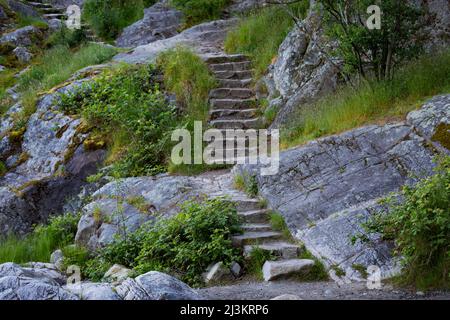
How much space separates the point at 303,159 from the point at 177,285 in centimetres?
375

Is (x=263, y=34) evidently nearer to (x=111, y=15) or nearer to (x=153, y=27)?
(x=153, y=27)

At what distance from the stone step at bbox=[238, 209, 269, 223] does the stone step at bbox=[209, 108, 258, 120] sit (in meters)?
4.01

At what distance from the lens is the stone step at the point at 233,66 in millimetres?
13544

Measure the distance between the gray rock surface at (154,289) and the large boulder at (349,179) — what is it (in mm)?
2188

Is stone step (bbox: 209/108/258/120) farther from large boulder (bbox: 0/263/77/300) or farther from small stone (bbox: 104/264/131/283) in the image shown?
Answer: large boulder (bbox: 0/263/77/300)

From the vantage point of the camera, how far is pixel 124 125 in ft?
37.8

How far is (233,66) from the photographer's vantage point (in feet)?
44.9

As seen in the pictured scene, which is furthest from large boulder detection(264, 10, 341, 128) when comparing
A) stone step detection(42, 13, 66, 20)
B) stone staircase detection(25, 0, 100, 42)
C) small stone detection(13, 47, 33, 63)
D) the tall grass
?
stone step detection(42, 13, 66, 20)

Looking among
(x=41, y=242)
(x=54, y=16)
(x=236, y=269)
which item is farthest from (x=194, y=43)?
(x=236, y=269)

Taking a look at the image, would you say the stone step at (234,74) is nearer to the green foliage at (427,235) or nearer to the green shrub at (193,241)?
the green shrub at (193,241)

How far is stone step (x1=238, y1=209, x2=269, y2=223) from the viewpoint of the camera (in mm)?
8266

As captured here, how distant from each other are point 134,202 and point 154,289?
433cm

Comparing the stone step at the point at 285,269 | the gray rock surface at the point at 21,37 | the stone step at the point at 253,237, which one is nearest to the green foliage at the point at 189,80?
the stone step at the point at 253,237
